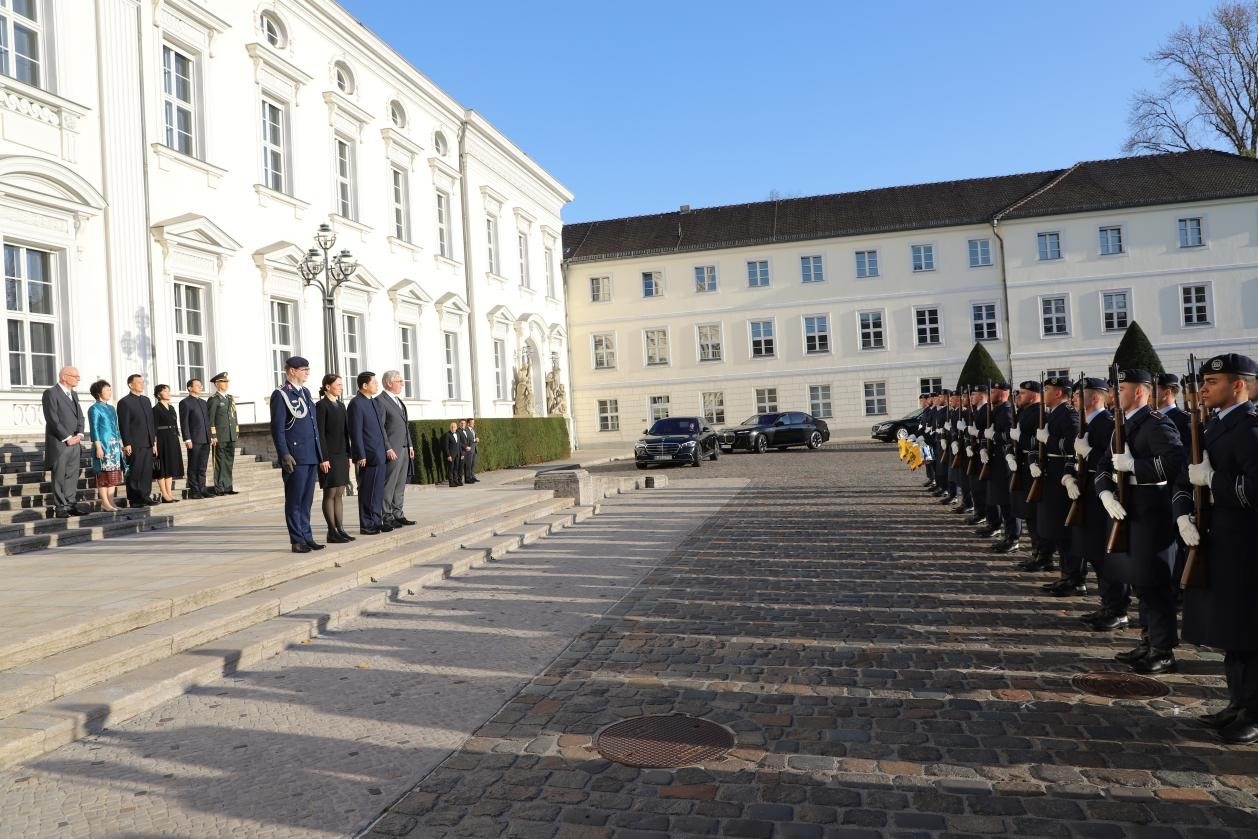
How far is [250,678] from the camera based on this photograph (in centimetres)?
567

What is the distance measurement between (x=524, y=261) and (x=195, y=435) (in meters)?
24.4

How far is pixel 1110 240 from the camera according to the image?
1626 inches

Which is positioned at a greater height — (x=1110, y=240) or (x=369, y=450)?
(x=1110, y=240)

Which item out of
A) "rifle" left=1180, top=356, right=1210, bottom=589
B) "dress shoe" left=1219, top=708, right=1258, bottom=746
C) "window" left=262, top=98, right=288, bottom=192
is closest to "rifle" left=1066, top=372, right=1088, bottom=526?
"rifle" left=1180, top=356, right=1210, bottom=589

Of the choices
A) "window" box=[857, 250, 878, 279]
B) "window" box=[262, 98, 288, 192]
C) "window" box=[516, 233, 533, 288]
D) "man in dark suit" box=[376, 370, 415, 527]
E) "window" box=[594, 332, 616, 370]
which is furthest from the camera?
"window" box=[594, 332, 616, 370]

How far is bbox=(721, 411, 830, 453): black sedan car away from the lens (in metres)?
34.1

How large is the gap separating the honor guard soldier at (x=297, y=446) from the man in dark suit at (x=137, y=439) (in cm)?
406

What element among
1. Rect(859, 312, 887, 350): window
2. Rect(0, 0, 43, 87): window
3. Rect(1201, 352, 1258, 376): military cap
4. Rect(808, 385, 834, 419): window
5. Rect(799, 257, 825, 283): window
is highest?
Rect(799, 257, 825, 283): window

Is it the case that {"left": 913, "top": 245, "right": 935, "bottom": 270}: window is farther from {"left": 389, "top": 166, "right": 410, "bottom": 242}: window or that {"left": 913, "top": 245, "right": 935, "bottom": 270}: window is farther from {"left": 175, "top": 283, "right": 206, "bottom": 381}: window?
{"left": 175, "top": 283, "right": 206, "bottom": 381}: window

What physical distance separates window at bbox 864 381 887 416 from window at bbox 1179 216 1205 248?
14.6m

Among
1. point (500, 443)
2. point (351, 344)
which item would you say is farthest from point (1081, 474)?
point (500, 443)

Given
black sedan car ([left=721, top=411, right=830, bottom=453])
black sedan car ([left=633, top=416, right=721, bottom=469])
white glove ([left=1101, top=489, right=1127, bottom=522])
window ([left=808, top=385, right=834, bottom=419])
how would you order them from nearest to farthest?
white glove ([left=1101, top=489, right=1127, bottom=522])
black sedan car ([left=633, top=416, right=721, bottom=469])
black sedan car ([left=721, top=411, right=830, bottom=453])
window ([left=808, top=385, right=834, bottom=419])

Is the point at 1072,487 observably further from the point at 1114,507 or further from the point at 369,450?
the point at 369,450

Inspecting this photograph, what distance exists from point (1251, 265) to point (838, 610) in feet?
141
